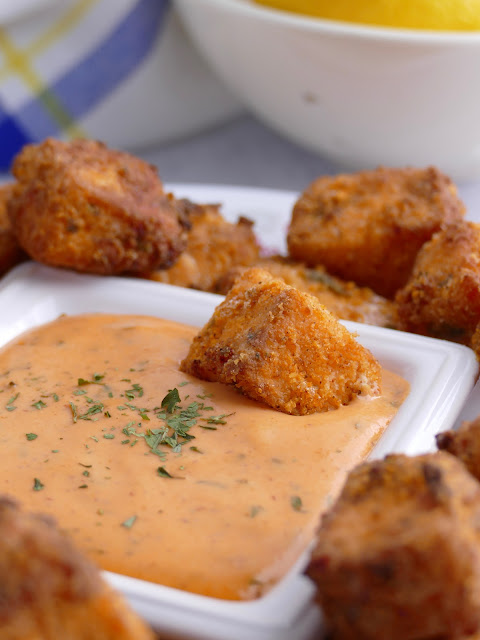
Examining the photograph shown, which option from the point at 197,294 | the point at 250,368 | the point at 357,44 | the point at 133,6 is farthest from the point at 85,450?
the point at 133,6

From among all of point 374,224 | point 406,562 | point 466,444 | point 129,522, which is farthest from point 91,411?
point 374,224

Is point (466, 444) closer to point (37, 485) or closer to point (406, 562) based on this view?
point (406, 562)

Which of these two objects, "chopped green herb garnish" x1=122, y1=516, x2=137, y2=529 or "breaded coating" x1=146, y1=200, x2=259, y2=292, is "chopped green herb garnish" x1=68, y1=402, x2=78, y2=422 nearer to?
"chopped green herb garnish" x1=122, y1=516, x2=137, y2=529

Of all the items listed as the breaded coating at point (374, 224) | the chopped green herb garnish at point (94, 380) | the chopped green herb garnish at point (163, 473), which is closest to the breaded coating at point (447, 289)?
the breaded coating at point (374, 224)

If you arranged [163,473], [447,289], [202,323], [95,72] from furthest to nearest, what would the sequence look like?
[95,72] → [202,323] → [447,289] → [163,473]

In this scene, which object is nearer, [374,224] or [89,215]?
[89,215]

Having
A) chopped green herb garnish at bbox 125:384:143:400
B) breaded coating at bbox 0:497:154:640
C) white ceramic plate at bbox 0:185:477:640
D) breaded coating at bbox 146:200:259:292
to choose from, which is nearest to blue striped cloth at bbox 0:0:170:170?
white ceramic plate at bbox 0:185:477:640

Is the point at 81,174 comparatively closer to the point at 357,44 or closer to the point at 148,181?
the point at 148,181
